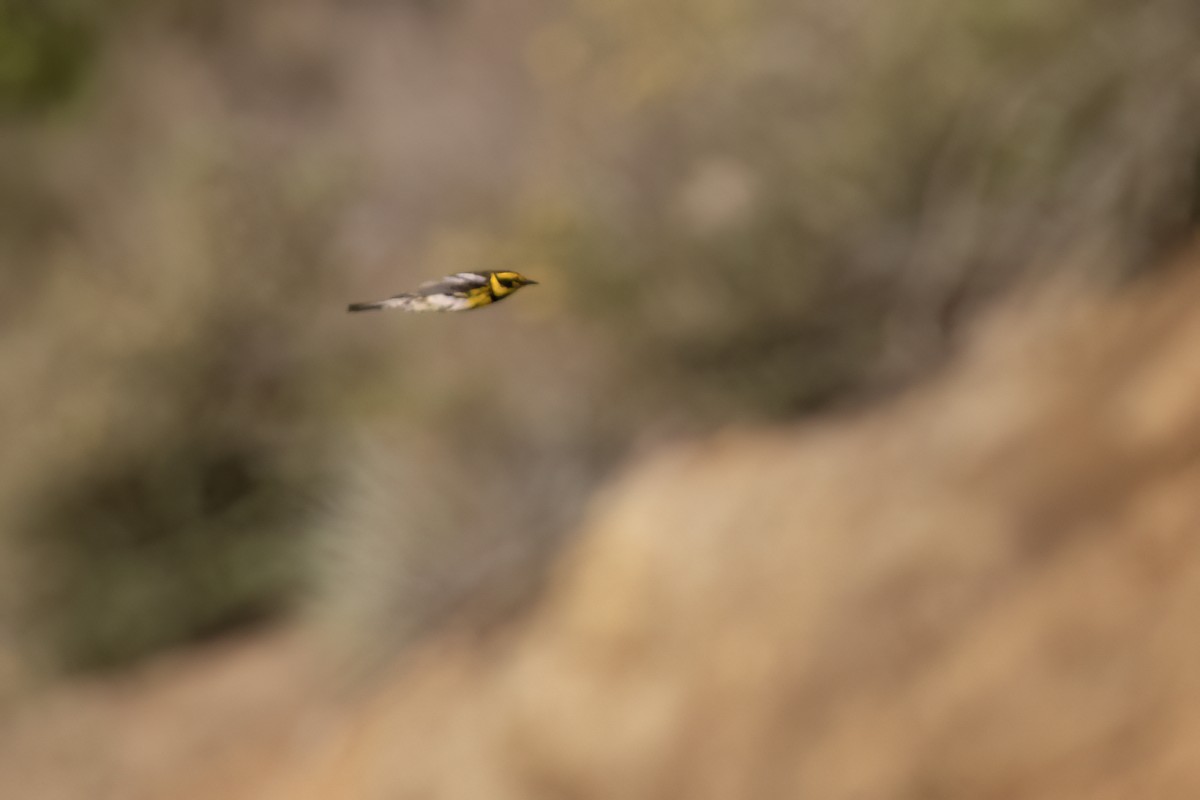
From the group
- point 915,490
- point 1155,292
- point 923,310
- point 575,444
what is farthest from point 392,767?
point 1155,292

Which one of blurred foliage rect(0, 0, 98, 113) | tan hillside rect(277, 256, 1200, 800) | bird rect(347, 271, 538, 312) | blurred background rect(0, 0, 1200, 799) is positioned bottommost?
bird rect(347, 271, 538, 312)

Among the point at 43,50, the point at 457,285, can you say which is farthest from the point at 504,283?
the point at 43,50

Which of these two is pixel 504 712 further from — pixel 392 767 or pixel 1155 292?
pixel 1155 292

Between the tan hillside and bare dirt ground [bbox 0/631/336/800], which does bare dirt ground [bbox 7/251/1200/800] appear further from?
bare dirt ground [bbox 0/631/336/800]

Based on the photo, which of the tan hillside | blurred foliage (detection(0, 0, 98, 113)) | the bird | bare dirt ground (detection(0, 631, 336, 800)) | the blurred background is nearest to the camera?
the bird

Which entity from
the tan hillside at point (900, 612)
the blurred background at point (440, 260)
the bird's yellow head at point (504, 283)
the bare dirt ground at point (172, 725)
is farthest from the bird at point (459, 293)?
the bare dirt ground at point (172, 725)

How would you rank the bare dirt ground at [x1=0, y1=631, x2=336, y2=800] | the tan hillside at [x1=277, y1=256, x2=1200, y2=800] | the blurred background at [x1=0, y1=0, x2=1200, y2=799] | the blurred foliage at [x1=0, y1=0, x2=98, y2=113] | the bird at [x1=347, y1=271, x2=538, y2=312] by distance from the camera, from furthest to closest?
1. the blurred foliage at [x1=0, y1=0, x2=98, y2=113]
2. the bare dirt ground at [x1=0, y1=631, x2=336, y2=800]
3. the blurred background at [x1=0, y1=0, x2=1200, y2=799]
4. the tan hillside at [x1=277, y1=256, x2=1200, y2=800]
5. the bird at [x1=347, y1=271, x2=538, y2=312]

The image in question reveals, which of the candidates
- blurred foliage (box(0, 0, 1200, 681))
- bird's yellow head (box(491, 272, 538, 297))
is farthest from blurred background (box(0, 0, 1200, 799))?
bird's yellow head (box(491, 272, 538, 297))
